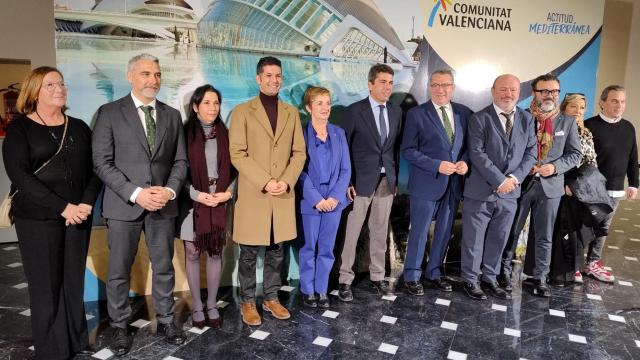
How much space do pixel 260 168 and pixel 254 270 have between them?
0.79m

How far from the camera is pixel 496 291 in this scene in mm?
4074

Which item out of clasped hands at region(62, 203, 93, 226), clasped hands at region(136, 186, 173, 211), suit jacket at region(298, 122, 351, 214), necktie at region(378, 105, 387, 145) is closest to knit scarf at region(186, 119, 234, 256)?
clasped hands at region(136, 186, 173, 211)

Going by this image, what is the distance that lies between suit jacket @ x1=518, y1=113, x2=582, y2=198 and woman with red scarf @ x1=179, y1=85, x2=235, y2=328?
260 cm

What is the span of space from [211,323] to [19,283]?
2.02 metres

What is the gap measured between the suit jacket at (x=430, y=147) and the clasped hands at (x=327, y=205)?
794 millimetres

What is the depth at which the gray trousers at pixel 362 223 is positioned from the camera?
12.9 feet

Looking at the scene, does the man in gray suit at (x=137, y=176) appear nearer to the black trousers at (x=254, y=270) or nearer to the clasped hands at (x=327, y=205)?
the black trousers at (x=254, y=270)

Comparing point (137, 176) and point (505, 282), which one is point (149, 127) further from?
point (505, 282)

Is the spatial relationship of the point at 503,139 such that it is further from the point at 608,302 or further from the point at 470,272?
the point at 608,302

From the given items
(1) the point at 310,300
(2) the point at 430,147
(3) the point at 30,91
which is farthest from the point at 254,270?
(3) the point at 30,91

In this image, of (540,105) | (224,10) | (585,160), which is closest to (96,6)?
(224,10)

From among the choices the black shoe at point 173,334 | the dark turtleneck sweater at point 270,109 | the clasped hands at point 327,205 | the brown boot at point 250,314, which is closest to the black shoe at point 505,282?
the clasped hands at point 327,205

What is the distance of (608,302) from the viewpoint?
13.3ft

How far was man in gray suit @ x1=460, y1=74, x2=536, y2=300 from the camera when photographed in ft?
12.5
